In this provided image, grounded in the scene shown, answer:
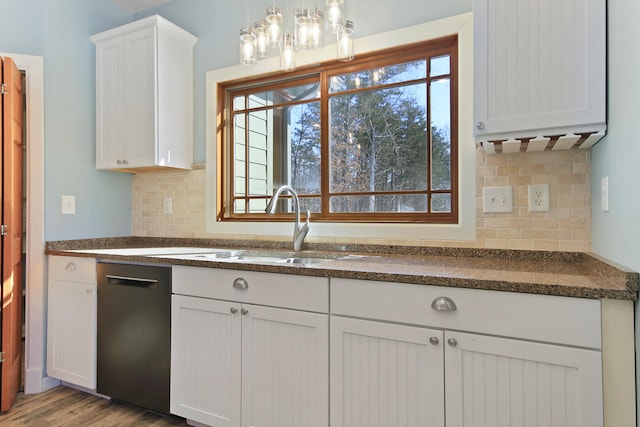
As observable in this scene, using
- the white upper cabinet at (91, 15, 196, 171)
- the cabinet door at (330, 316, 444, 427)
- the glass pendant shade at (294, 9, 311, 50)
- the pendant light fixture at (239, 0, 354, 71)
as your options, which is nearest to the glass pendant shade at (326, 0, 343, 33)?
the pendant light fixture at (239, 0, 354, 71)

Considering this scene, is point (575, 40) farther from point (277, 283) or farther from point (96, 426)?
point (96, 426)

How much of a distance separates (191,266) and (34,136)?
57.2 inches

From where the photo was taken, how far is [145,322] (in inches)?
78.2

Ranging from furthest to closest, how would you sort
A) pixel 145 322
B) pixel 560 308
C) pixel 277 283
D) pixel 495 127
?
1. pixel 145 322
2. pixel 277 283
3. pixel 495 127
4. pixel 560 308

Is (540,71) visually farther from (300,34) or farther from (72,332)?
(72,332)

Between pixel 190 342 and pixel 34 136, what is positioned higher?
pixel 34 136

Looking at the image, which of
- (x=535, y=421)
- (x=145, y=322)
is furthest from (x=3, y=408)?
(x=535, y=421)

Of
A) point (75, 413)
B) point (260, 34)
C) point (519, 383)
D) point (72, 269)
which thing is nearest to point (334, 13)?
point (260, 34)

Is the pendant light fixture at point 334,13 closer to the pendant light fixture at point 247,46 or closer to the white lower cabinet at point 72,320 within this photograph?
the pendant light fixture at point 247,46

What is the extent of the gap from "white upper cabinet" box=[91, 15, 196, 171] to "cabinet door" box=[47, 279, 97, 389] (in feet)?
2.73

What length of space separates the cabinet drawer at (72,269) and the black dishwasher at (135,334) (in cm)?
9

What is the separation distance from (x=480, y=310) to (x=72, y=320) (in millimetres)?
2254

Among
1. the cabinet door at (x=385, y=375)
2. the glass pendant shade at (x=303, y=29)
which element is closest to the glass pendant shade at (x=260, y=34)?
the glass pendant shade at (x=303, y=29)

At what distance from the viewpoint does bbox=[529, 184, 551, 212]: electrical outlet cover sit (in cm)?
172
